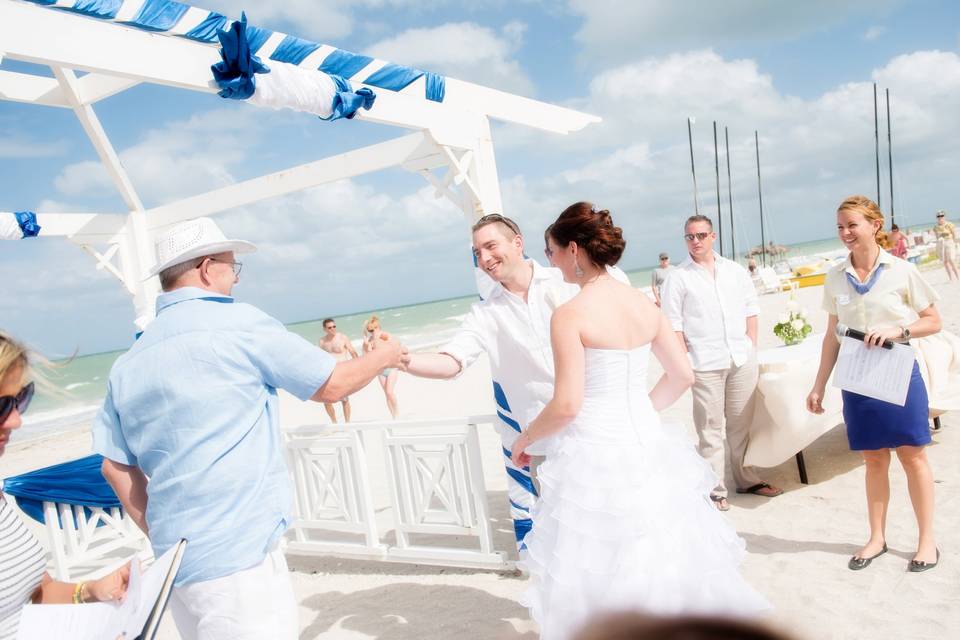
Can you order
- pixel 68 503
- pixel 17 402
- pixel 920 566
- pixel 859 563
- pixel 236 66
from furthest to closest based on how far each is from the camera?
pixel 68 503 → pixel 859 563 → pixel 920 566 → pixel 236 66 → pixel 17 402

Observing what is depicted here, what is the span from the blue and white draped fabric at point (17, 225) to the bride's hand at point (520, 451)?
15.8 ft

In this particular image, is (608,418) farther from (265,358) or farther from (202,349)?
(202,349)

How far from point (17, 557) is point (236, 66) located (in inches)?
93.1

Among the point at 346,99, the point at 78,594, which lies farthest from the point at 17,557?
the point at 346,99

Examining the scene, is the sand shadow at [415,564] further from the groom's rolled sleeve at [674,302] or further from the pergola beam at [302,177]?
the pergola beam at [302,177]

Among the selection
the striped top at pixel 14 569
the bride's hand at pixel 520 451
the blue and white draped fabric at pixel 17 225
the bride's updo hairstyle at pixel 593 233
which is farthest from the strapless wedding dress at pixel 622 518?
the blue and white draped fabric at pixel 17 225

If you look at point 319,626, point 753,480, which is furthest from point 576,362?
point 753,480

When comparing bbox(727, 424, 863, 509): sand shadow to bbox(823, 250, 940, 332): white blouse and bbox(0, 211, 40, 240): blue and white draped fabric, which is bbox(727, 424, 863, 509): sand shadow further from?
bbox(0, 211, 40, 240): blue and white draped fabric

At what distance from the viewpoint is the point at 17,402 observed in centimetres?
165

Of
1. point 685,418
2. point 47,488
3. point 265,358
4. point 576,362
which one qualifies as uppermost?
point 265,358

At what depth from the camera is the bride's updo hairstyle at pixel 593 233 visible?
2436mm

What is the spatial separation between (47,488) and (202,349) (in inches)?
145

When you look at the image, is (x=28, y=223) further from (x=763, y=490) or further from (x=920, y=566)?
(x=920, y=566)

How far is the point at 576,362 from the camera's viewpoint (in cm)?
223
